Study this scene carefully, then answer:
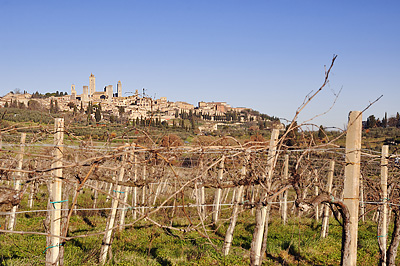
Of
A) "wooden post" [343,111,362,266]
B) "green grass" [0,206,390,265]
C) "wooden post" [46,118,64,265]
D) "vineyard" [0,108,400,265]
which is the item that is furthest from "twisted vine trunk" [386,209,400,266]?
"wooden post" [46,118,64,265]

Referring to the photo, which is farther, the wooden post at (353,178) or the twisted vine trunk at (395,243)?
the twisted vine trunk at (395,243)

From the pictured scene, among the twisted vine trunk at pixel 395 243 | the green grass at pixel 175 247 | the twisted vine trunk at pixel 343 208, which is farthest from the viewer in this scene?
the green grass at pixel 175 247

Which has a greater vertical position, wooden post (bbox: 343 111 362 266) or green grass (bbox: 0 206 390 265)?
wooden post (bbox: 343 111 362 266)

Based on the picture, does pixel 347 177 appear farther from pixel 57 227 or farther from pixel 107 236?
pixel 107 236

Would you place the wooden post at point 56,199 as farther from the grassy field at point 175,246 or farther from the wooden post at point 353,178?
the wooden post at point 353,178

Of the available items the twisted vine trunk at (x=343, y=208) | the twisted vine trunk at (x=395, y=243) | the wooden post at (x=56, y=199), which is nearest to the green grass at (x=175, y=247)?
the twisted vine trunk at (x=395, y=243)

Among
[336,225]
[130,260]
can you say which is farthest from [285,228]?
[130,260]

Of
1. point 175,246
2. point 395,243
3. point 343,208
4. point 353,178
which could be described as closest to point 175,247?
point 175,246

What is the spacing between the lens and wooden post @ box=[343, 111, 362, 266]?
3.14 meters

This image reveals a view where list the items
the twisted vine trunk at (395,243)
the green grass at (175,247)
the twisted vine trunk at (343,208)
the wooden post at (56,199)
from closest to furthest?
the wooden post at (56,199) < the twisted vine trunk at (343,208) < the twisted vine trunk at (395,243) < the green grass at (175,247)

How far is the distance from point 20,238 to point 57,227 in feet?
15.5

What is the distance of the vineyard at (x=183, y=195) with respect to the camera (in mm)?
2941

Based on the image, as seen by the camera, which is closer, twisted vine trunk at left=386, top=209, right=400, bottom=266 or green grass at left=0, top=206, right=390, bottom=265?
twisted vine trunk at left=386, top=209, right=400, bottom=266

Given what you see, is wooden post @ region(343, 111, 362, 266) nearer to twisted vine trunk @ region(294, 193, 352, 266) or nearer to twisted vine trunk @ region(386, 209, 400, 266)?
twisted vine trunk @ region(294, 193, 352, 266)
